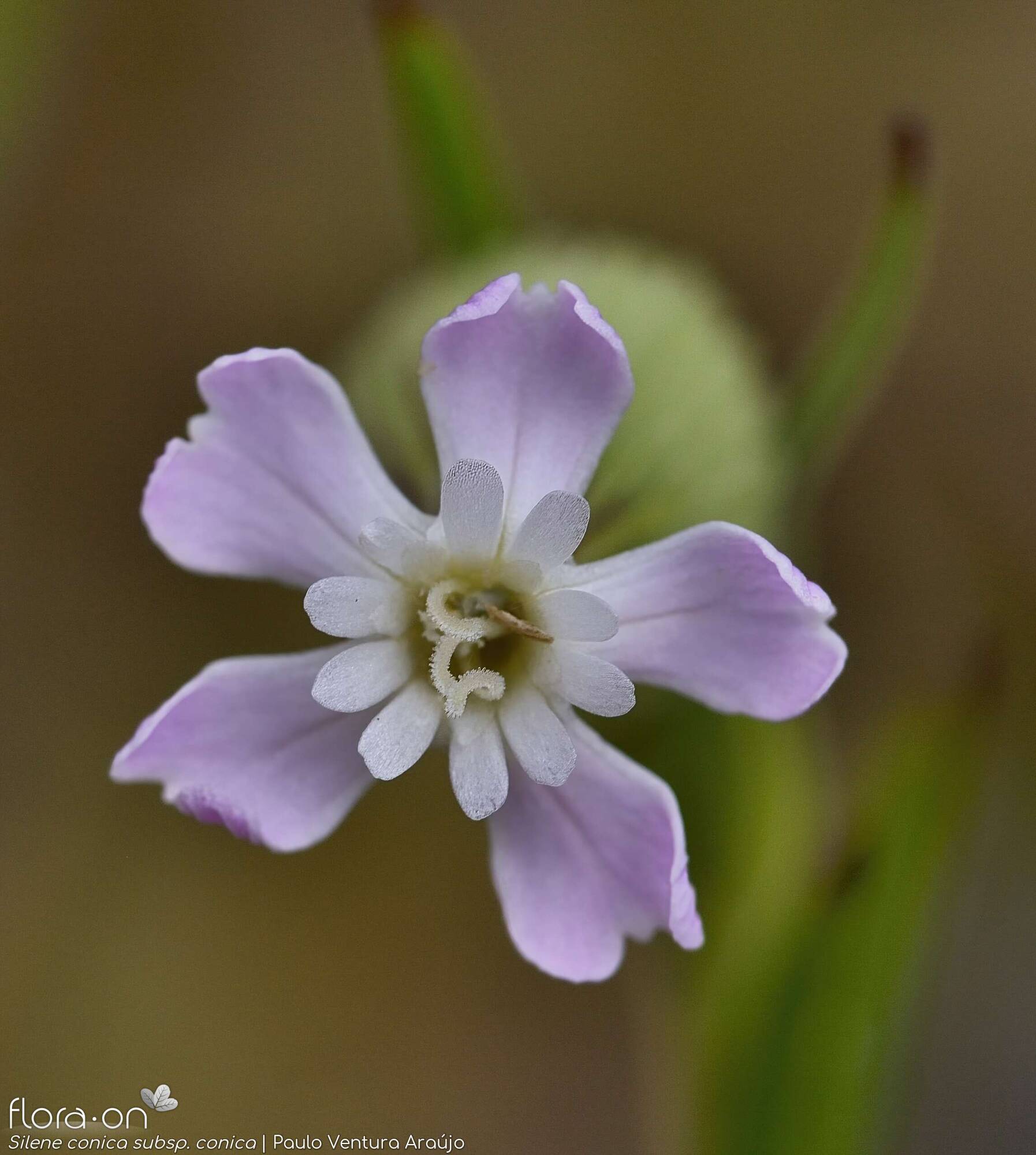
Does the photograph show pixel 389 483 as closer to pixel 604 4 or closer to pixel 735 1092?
pixel 735 1092

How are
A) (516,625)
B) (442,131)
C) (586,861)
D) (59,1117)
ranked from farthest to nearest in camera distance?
(59,1117), (442,131), (586,861), (516,625)

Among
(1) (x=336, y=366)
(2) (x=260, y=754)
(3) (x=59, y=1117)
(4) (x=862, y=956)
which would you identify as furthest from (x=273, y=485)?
(3) (x=59, y=1117)

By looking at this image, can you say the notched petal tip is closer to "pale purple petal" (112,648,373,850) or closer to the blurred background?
"pale purple petal" (112,648,373,850)

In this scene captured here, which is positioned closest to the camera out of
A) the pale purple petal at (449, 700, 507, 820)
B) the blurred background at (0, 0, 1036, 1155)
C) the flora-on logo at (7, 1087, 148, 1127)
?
the pale purple petal at (449, 700, 507, 820)

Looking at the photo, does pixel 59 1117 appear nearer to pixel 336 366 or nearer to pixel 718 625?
pixel 336 366

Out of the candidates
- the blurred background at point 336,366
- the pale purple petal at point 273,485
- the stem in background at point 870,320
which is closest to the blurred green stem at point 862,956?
the stem in background at point 870,320

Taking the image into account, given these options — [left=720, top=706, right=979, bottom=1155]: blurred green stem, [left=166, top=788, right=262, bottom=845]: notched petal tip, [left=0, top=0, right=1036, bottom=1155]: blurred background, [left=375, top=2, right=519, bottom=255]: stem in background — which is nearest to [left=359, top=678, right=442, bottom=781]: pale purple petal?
[left=166, top=788, right=262, bottom=845]: notched petal tip

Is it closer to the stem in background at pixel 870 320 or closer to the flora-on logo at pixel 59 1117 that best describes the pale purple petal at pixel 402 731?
the stem in background at pixel 870 320

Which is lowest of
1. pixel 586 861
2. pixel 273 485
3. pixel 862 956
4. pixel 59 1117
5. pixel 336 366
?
pixel 59 1117

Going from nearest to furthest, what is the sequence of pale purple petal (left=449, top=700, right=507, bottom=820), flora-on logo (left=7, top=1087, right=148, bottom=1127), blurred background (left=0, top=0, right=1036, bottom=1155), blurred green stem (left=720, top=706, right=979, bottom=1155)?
pale purple petal (left=449, top=700, right=507, bottom=820) → blurred green stem (left=720, top=706, right=979, bottom=1155) → flora-on logo (left=7, top=1087, right=148, bottom=1127) → blurred background (left=0, top=0, right=1036, bottom=1155)
